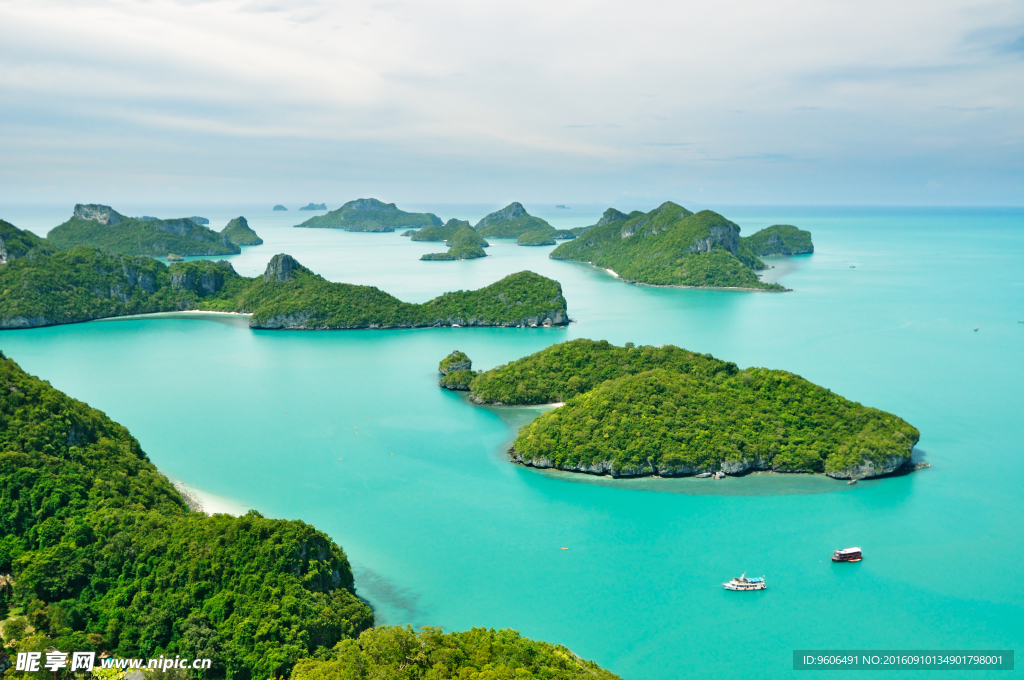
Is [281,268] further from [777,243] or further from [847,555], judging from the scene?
[777,243]

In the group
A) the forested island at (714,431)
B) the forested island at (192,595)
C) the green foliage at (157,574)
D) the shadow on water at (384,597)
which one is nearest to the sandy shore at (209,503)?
the forested island at (192,595)

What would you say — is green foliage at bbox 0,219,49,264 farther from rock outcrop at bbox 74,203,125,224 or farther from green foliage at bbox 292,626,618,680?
green foliage at bbox 292,626,618,680

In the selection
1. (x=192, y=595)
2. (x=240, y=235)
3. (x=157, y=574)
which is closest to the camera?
(x=192, y=595)

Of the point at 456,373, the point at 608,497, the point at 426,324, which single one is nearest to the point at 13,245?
the point at 426,324

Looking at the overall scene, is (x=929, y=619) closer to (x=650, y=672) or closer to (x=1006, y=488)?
(x=650, y=672)

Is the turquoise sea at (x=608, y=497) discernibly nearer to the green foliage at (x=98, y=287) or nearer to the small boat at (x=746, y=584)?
the small boat at (x=746, y=584)

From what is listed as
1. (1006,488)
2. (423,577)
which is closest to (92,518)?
(423,577)
